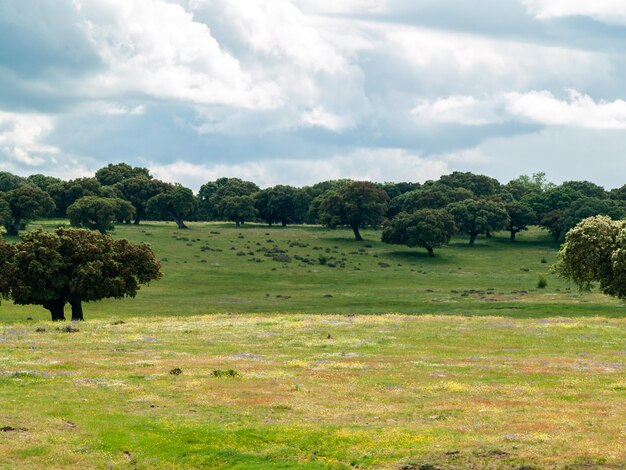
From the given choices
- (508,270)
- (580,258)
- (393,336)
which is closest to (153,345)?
(393,336)

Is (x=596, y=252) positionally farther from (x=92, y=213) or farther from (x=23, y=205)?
(x=23, y=205)

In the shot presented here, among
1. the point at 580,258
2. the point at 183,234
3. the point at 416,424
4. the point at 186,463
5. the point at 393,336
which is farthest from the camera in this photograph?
the point at 183,234

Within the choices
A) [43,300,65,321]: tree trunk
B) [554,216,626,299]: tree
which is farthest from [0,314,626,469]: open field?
[554,216,626,299]: tree

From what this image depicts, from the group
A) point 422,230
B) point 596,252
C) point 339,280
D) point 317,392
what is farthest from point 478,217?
point 317,392

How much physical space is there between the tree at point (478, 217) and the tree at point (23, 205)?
9173cm

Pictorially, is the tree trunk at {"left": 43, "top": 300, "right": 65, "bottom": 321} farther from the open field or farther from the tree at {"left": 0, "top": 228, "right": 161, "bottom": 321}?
the open field

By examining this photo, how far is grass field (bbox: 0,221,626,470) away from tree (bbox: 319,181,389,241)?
99.6m

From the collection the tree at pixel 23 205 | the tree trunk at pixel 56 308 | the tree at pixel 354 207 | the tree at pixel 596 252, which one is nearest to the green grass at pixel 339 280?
the tree at pixel 354 207

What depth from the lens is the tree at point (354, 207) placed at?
7633 inches

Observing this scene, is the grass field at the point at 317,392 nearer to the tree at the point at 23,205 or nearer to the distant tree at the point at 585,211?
the tree at the point at 23,205

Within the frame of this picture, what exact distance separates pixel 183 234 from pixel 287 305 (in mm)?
83991

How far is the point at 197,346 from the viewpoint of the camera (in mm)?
56656

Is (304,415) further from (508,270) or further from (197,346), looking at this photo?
(508,270)

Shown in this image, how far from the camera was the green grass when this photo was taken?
336 ft
